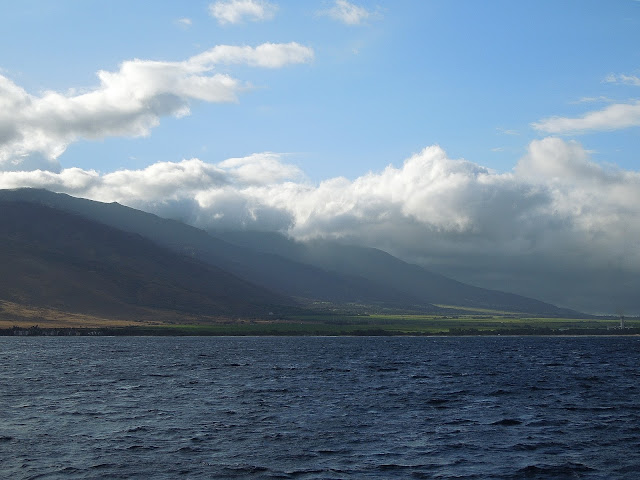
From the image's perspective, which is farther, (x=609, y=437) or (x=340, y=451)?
(x=609, y=437)

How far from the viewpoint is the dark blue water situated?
47469 mm

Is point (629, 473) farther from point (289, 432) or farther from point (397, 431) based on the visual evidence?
point (289, 432)

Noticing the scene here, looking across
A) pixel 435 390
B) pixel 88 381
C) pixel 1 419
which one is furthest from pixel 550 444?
pixel 88 381

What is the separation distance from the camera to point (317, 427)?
64188mm

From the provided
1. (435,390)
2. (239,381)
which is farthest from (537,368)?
(239,381)

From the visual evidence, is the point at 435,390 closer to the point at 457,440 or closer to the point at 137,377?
the point at 457,440

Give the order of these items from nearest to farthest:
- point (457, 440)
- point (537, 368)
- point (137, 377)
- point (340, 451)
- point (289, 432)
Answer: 1. point (340, 451)
2. point (457, 440)
3. point (289, 432)
4. point (137, 377)
5. point (537, 368)

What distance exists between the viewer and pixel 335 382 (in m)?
110

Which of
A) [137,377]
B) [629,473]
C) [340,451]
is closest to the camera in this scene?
[629,473]

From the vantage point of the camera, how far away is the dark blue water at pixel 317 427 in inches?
1869

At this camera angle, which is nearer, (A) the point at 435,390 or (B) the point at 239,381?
(A) the point at 435,390

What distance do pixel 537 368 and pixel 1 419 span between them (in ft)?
369

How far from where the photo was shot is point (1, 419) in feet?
222

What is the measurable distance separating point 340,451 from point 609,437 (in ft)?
80.7
